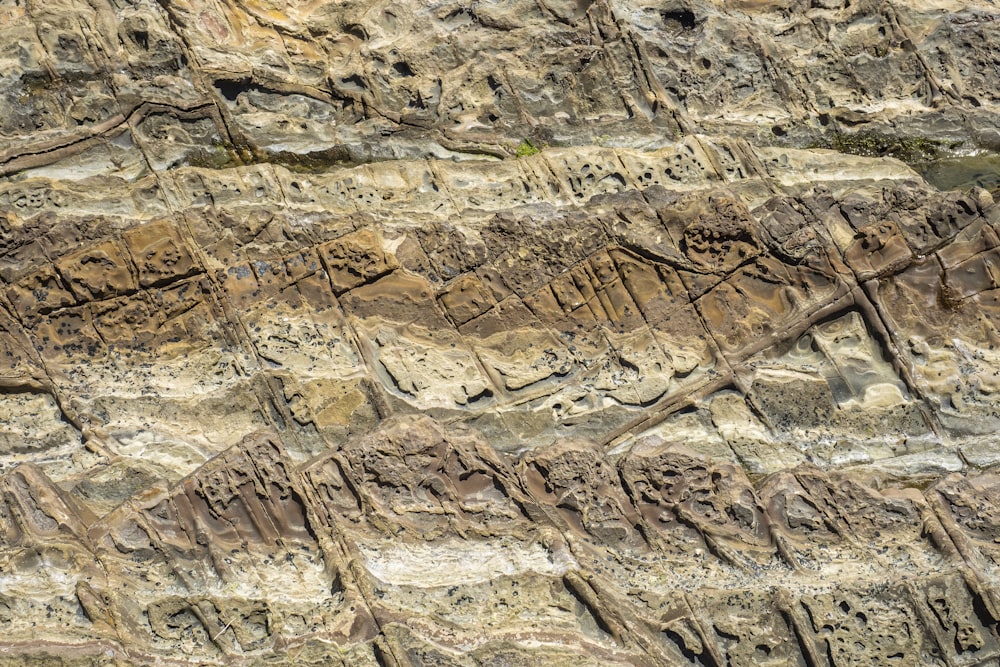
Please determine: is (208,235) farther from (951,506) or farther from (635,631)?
(951,506)

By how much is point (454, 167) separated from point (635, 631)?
403cm

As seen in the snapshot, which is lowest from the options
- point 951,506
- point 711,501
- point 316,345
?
point 951,506

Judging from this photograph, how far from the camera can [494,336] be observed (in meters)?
7.72

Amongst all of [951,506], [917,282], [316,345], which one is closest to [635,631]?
[951,506]

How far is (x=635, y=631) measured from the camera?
21.8 feet

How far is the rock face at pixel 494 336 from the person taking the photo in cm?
670

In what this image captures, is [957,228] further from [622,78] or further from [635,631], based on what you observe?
[635,631]

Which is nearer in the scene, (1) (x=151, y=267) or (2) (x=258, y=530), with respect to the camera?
(2) (x=258, y=530)

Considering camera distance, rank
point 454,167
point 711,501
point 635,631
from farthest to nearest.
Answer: point 454,167 < point 711,501 < point 635,631

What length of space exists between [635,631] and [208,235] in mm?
4205

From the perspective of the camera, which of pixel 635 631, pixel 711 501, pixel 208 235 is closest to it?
pixel 635 631

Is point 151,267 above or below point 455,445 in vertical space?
above

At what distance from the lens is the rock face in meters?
6.70

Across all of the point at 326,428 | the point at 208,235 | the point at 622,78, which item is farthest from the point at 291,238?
the point at 622,78
